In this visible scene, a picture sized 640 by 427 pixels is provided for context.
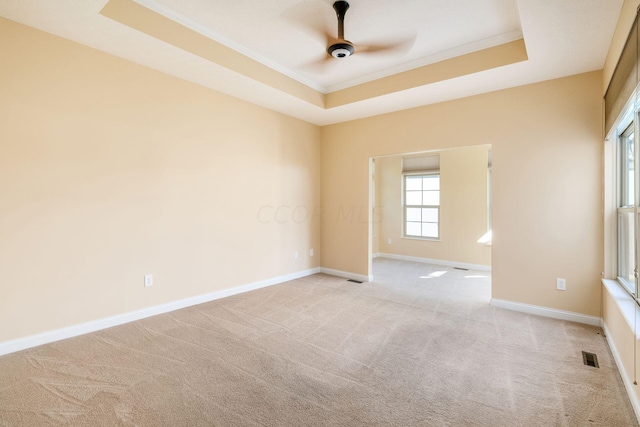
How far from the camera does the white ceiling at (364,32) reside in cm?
223

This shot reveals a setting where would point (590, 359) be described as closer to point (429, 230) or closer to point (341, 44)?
point (341, 44)

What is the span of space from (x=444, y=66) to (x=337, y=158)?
2.26 metres

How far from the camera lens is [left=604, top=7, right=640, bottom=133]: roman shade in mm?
1816

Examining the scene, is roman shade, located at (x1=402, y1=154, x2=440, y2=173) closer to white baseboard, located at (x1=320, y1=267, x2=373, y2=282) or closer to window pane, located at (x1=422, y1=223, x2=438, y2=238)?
window pane, located at (x1=422, y1=223, x2=438, y2=238)

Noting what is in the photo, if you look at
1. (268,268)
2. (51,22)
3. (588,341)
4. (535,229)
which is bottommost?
(588,341)

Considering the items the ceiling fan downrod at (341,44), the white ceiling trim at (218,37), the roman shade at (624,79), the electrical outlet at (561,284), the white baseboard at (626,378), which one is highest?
the white ceiling trim at (218,37)

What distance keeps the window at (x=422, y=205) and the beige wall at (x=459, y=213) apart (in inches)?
6.5

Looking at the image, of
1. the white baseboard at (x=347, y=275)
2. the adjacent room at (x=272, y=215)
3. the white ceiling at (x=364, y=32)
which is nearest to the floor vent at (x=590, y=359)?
the adjacent room at (x=272, y=215)

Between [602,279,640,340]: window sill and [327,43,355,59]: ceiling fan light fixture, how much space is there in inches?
109

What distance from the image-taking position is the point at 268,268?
448cm

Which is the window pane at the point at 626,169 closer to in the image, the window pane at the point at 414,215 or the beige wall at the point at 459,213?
the beige wall at the point at 459,213

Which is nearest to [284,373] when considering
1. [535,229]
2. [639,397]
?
[639,397]

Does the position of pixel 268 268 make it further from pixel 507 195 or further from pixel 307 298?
pixel 507 195

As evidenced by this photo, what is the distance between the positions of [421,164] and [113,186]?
577cm
